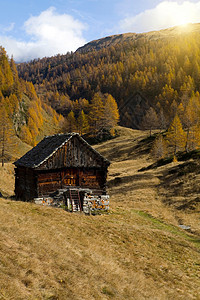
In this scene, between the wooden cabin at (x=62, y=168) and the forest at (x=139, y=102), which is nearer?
the wooden cabin at (x=62, y=168)

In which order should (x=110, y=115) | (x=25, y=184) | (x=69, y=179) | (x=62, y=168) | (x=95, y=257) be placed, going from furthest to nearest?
(x=110, y=115)
(x=25, y=184)
(x=69, y=179)
(x=62, y=168)
(x=95, y=257)

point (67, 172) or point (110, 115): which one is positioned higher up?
point (110, 115)

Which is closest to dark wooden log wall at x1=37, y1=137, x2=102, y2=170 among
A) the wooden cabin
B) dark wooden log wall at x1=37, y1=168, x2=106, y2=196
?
the wooden cabin

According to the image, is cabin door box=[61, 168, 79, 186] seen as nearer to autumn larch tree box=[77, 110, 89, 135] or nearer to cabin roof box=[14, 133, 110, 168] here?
cabin roof box=[14, 133, 110, 168]

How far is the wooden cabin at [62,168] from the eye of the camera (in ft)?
77.6

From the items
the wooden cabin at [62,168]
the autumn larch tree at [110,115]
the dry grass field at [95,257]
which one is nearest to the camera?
the dry grass field at [95,257]

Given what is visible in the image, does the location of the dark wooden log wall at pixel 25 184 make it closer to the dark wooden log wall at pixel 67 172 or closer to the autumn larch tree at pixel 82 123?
the dark wooden log wall at pixel 67 172

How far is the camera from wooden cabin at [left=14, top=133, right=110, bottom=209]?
23656 millimetres

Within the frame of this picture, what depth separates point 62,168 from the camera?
24859 mm

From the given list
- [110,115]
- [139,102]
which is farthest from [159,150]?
[139,102]

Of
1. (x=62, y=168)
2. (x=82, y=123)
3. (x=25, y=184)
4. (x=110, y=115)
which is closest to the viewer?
(x=62, y=168)

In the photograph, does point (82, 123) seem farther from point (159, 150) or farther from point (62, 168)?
point (62, 168)

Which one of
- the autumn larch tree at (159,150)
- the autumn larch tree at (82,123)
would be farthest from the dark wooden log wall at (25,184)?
the autumn larch tree at (82,123)

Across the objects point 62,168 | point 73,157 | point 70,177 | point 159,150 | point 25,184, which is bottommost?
point 25,184
